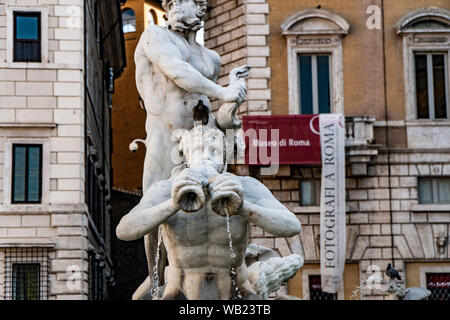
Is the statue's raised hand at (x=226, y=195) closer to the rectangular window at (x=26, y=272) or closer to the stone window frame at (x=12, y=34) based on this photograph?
the rectangular window at (x=26, y=272)

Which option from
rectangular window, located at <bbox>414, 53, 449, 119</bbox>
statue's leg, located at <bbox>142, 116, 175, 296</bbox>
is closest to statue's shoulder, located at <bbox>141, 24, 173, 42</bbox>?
statue's leg, located at <bbox>142, 116, 175, 296</bbox>

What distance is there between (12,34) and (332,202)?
895 cm

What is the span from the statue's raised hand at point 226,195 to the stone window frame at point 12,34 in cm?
2336

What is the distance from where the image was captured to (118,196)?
169ft

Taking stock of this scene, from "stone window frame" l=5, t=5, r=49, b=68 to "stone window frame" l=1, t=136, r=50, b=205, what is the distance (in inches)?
75.5

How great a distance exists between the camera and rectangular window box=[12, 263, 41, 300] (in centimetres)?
3033

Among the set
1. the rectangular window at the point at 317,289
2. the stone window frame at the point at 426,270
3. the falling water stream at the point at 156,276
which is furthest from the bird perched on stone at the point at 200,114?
the stone window frame at the point at 426,270

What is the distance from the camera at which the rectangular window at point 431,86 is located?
33.1m

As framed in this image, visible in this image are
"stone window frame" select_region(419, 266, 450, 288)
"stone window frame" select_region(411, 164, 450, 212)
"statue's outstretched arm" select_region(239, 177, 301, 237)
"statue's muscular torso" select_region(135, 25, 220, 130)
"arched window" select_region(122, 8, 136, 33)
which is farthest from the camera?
"arched window" select_region(122, 8, 136, 33)

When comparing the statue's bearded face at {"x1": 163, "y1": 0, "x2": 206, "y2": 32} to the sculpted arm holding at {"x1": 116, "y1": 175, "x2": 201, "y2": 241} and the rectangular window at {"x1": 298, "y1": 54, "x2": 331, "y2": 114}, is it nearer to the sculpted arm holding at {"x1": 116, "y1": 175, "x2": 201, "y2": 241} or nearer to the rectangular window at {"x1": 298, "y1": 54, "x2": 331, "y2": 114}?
the sculpted arm holding at {"x1": 116, "y1": 175, "x2": 201, "y2": 241}

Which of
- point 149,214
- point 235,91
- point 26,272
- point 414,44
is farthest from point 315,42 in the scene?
point 149,214

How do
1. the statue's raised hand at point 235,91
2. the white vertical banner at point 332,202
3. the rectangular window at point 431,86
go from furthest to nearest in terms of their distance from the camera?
the rectangular window at point 431,86, the white vertical banner at point 332,202, the statue's raised hand at point 235,91
